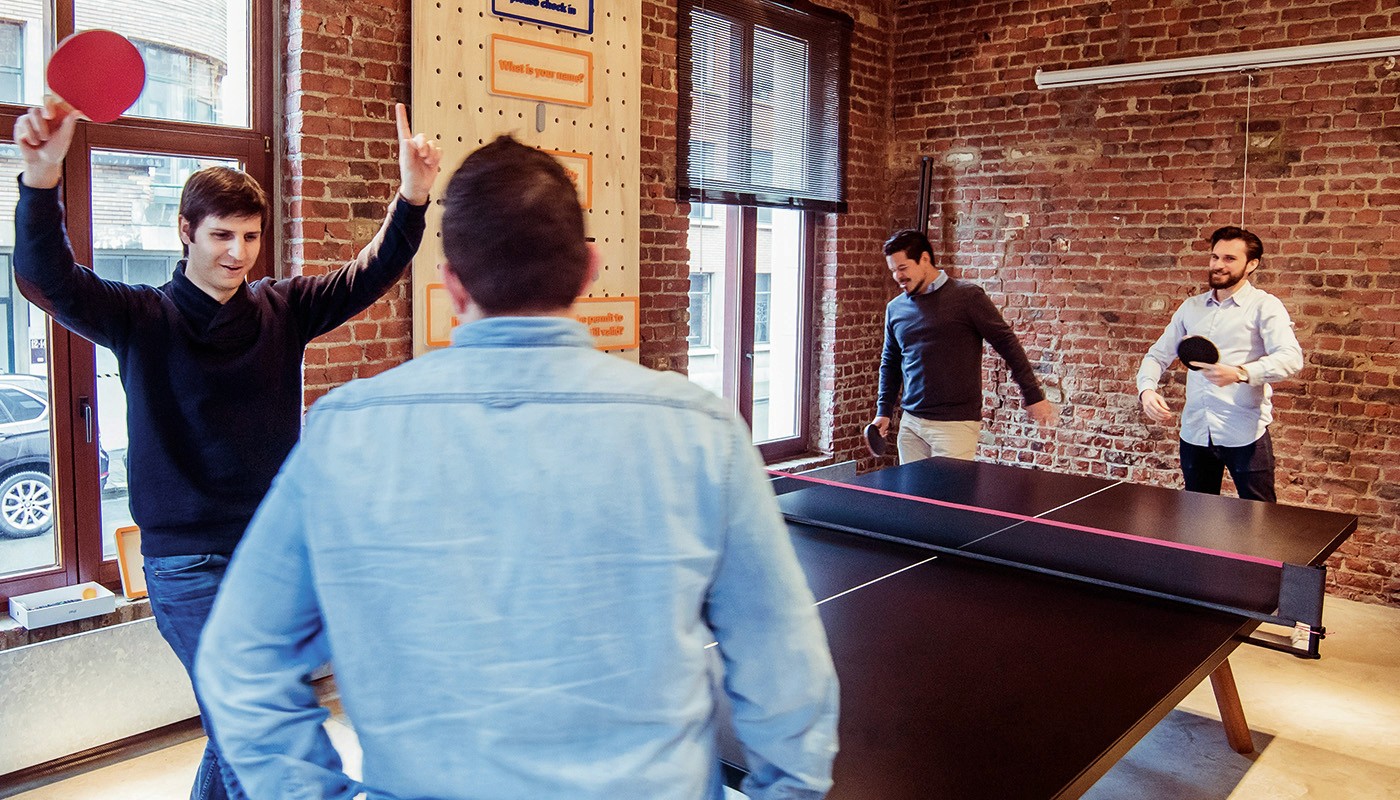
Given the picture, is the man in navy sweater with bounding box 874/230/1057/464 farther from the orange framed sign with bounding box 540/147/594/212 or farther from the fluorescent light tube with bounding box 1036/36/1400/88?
the fluorescent light tube with bounding box 1036/36/1400/88

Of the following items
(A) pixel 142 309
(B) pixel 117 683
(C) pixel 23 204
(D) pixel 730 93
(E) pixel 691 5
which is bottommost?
(B) pixel 117 683

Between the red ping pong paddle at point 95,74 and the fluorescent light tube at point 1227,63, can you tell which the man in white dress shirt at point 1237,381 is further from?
the red ping pong paddle at point 95,74

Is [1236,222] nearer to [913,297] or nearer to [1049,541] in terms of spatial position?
[913,297]

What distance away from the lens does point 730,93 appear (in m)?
5.40

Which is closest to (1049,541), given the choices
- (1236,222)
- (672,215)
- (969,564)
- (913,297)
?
(969,564)

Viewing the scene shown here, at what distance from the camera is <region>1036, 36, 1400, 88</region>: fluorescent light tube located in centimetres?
480

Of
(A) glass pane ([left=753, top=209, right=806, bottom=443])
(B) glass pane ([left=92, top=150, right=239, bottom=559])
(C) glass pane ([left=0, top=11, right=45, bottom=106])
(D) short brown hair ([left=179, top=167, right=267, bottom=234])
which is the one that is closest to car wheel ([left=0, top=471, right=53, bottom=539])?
(B) glass pane ([left=92, top=150, right=239, bottom=559])

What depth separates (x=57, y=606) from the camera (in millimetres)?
3230

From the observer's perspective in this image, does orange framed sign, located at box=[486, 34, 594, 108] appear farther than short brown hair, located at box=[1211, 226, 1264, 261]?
No

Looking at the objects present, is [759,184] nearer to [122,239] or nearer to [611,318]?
[611,318]

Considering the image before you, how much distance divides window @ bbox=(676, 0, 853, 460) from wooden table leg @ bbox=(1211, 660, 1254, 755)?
113 inches

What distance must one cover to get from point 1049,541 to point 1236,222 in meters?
3.06

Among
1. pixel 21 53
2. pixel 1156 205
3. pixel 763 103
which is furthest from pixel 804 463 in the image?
pixel 21 53

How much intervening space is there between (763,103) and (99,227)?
324 cm
